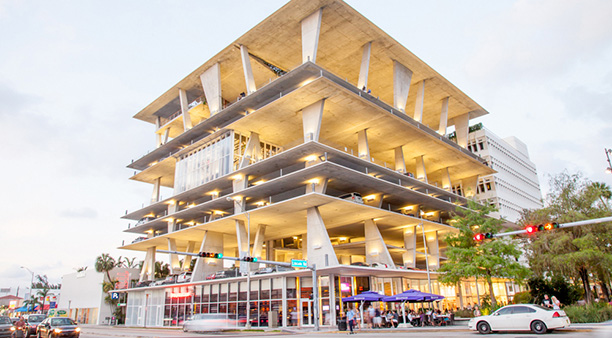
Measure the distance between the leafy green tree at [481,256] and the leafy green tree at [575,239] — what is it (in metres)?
1.91

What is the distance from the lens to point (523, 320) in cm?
1997

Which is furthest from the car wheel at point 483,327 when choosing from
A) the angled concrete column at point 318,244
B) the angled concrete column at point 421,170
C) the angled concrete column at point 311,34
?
the angled concrete column at point 421,170

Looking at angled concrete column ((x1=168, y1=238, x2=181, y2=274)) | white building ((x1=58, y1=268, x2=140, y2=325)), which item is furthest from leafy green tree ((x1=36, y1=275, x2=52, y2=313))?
angled concrete column ((x1=168, y1=238, x2=181, y2=274))

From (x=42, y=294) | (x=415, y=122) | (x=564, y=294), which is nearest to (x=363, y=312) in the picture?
(x=564, y=294)

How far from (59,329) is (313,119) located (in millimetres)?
28391

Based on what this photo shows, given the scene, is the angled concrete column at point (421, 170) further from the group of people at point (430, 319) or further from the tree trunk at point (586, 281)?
the group of people at point (430, 319)

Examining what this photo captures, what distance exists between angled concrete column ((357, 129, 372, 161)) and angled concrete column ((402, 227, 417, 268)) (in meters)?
12.4

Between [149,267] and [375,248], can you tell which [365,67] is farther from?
[149,267]

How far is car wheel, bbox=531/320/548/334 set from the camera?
62.8 feet

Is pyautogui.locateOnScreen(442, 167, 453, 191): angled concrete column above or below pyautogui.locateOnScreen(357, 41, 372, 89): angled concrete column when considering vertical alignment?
below

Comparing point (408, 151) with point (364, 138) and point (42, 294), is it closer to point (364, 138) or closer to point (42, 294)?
point (364, 138)

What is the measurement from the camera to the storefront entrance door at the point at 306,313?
122 feet

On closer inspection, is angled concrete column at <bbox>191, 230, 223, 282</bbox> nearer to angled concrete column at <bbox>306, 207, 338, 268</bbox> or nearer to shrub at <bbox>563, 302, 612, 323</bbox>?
angled concrete column at <bbox>306, 207, 338, 268</bbox>

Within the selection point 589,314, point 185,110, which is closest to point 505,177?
point 589,314
